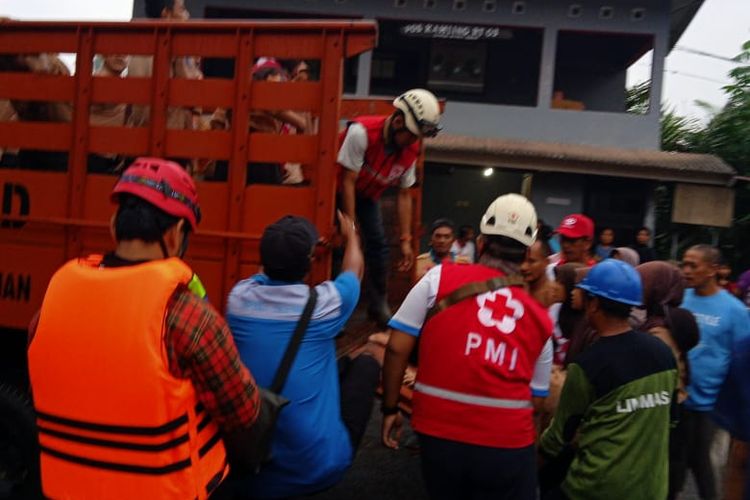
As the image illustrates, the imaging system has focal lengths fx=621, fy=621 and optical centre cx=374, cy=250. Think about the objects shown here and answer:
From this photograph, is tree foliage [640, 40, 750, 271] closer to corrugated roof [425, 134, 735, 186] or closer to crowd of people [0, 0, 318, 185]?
corrugated roof [425, 134, 735, 186]

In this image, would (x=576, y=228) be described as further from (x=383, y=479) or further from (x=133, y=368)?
(x=133, y=368)

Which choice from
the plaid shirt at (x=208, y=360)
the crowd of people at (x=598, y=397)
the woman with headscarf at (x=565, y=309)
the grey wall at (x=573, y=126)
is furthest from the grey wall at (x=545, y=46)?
the plaid shirt at (x=208, y=360)

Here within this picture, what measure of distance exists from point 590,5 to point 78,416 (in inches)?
456

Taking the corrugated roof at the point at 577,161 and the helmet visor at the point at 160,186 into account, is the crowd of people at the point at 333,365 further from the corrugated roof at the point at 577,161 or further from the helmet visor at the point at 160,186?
the corrugated roof at the point at 577,161

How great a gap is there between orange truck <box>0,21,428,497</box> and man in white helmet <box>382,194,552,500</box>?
2.82 ft

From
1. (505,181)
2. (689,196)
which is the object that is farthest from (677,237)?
(505,181)

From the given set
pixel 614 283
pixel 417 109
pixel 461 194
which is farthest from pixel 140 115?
pixel 461 194

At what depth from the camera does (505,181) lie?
11.8 meters

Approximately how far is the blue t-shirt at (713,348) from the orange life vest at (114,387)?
325 centimetres

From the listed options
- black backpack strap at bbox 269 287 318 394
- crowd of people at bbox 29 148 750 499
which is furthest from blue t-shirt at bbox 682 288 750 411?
black backpack strap at bbox 269 287 318 394

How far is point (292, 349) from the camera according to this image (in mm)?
2268

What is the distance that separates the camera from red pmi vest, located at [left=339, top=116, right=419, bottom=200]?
3.50m

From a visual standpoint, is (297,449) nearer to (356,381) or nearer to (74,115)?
(356,381)

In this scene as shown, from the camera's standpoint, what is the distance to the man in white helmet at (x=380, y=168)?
3371 millimetres
